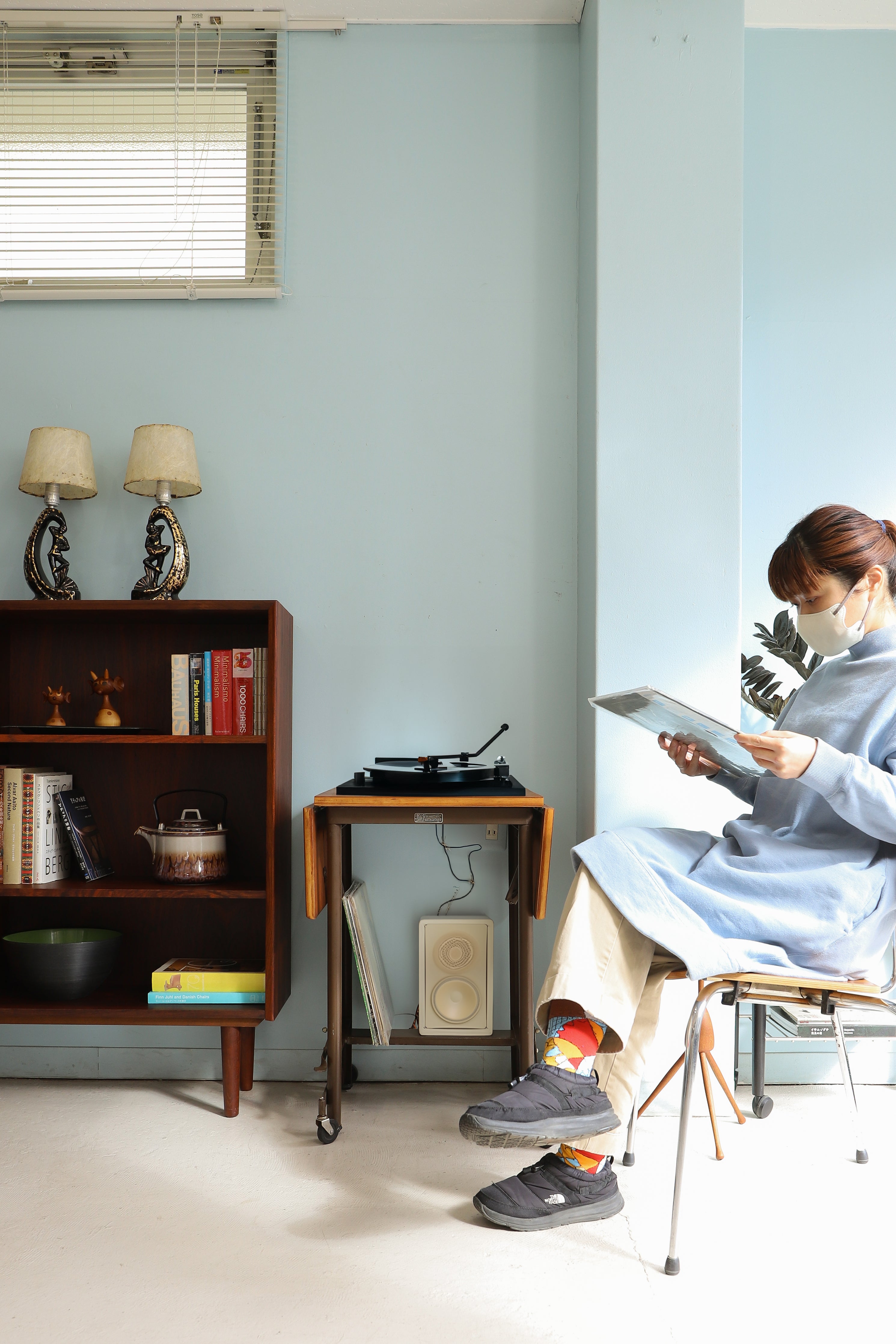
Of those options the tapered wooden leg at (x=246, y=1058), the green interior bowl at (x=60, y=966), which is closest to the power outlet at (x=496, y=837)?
the tapered wooden leg at (x=246, y=1058)

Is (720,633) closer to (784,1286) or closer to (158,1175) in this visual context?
(784,1286)

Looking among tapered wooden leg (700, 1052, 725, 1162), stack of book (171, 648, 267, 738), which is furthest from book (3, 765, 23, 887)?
tapered wooden leg (700, 1052, 725, 1162)

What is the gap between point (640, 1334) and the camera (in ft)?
4.13

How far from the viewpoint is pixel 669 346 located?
2160 millimetres

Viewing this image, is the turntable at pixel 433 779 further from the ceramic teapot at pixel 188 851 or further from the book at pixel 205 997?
the book at pixel 205 997

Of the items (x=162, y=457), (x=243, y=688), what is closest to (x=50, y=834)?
(x=243, y=688)

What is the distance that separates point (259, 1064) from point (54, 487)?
5.11ft

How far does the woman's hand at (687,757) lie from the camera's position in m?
1.74

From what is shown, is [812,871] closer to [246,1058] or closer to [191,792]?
[246,1058]

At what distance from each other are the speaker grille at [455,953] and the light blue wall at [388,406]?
1.01 feet

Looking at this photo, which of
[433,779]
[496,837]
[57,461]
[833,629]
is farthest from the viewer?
[496,837]

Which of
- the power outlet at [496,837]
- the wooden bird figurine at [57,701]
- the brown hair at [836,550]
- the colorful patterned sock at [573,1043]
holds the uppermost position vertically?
the brown hair at [836,550]

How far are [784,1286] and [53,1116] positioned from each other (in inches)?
61.6

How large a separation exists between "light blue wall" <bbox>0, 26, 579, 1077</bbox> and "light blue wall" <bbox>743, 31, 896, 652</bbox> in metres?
0.52
